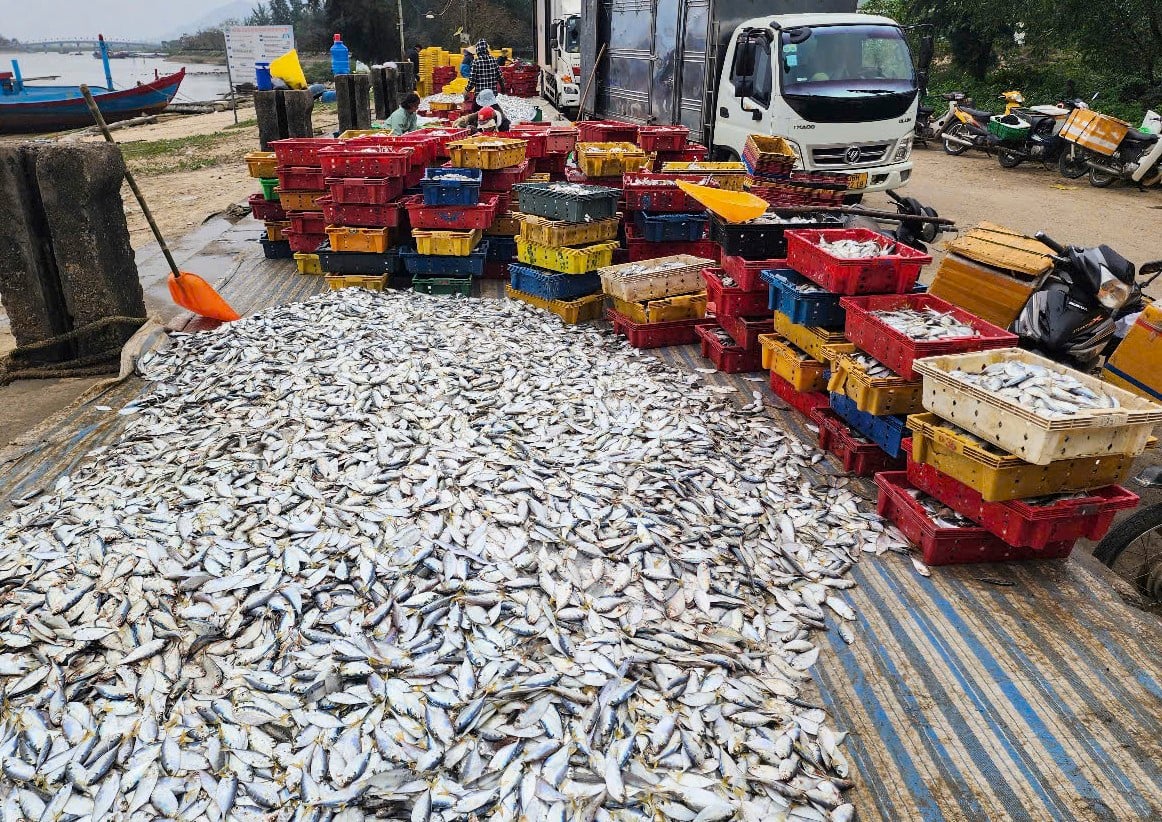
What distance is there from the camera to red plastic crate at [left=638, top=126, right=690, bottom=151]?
10.5 m

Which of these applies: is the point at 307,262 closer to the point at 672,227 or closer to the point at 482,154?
the point at 482,154

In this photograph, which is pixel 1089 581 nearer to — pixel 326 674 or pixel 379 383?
pixel 326 674

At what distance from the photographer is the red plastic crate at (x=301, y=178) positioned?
10.1m

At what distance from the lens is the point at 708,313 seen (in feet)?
28.3

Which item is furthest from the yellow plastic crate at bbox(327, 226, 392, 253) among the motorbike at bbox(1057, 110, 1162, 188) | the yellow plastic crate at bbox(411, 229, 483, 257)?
the motorbike at bbox(1057, 110, 1162, 188)

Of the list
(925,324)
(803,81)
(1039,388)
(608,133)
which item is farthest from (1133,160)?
(1039,388)

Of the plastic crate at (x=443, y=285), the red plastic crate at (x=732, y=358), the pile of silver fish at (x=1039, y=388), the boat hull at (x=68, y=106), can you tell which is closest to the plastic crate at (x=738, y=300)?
the red plastic crate at (x=732, y=358)

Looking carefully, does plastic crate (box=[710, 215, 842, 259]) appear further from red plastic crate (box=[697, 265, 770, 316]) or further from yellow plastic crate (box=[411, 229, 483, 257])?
yellow plastic crate (box=[411, 229, 483, 257])

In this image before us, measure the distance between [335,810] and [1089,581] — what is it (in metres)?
4.32

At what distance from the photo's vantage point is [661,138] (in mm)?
10523

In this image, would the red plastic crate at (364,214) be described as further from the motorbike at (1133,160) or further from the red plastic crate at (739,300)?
the motorbike at (1133,160)

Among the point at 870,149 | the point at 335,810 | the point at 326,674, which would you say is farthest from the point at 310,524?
the point at 870,149

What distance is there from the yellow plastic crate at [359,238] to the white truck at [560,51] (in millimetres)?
15796

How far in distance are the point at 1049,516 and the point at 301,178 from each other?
32.0 ft
